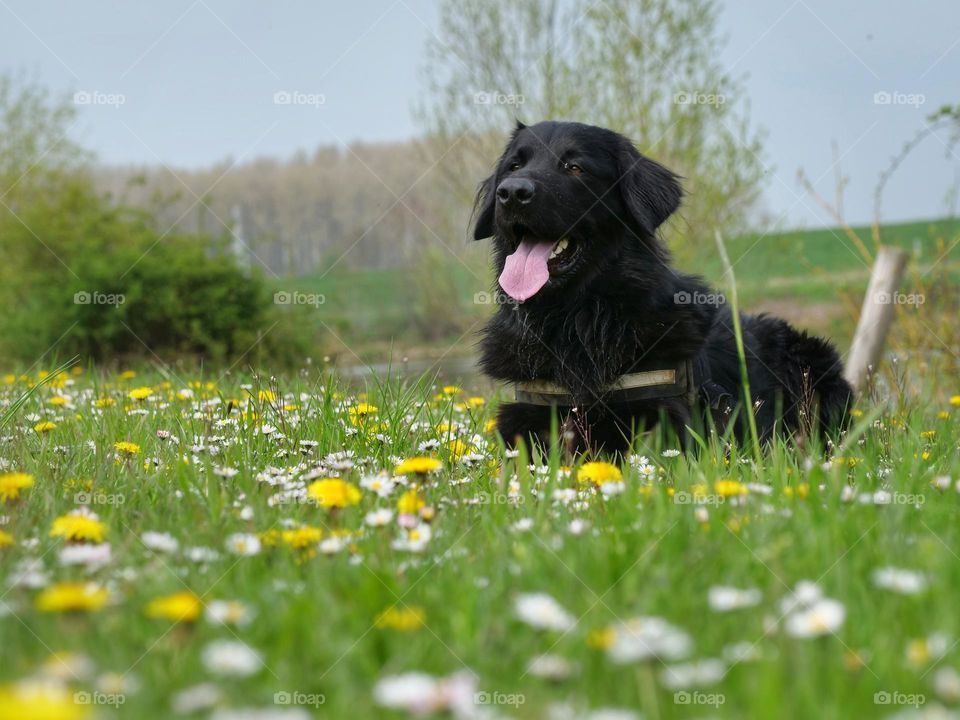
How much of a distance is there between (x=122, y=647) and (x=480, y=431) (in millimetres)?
2831

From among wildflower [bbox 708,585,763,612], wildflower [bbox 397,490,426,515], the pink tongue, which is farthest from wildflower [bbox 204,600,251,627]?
the pink tongue

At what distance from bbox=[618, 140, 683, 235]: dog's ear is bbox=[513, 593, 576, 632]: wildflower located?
9.07 feet

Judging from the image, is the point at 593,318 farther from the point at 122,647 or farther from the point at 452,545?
the point at 122,647

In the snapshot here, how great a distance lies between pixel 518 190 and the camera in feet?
12.9

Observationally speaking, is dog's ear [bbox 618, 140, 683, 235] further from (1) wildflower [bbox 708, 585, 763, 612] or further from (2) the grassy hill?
(2) the grassy hill

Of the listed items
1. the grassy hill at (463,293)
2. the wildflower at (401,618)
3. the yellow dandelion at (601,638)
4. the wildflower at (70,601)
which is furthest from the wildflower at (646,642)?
the grassy hill at (463,293)

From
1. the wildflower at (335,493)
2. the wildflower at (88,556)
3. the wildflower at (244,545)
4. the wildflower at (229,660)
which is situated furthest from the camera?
the wildflower at (335,493)

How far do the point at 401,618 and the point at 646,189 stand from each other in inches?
119

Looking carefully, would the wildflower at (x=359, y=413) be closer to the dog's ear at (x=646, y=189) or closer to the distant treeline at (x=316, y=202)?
the dog's ear at (x=646, y=189)

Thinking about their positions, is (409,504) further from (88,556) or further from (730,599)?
(730,599)

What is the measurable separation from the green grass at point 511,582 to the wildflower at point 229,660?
0.05 m

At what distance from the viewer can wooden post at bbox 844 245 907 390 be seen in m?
7.91

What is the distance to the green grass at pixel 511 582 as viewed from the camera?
150cm

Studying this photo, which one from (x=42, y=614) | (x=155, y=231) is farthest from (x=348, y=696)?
(x=155, y=231)
